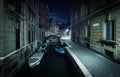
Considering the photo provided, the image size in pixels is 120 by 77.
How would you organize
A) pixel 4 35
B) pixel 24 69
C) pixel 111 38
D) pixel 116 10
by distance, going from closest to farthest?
pixel 4 35, pixel 116 10, pixel 111 38, pixel 24 69

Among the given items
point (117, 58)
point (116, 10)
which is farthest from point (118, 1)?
point (117, 58)

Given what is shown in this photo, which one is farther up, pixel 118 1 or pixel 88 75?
pixel 118 1

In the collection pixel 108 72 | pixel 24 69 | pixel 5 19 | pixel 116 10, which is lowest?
pixel 24 69

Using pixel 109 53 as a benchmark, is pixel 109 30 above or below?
above

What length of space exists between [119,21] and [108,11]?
1813 mm

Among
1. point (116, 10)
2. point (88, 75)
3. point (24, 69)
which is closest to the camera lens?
point (88, 75)

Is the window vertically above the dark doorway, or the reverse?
the window

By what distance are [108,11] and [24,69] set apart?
25.4 ft

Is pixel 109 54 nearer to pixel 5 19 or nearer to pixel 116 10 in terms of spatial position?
pixel 116 10

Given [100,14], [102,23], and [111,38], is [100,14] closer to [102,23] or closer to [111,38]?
[102,23]

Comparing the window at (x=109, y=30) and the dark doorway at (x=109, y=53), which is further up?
the window at (x=109, y=30)

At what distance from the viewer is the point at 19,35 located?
10.2 m

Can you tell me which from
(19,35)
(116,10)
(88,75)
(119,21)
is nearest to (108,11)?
(116,10)

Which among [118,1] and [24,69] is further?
[24,69]
